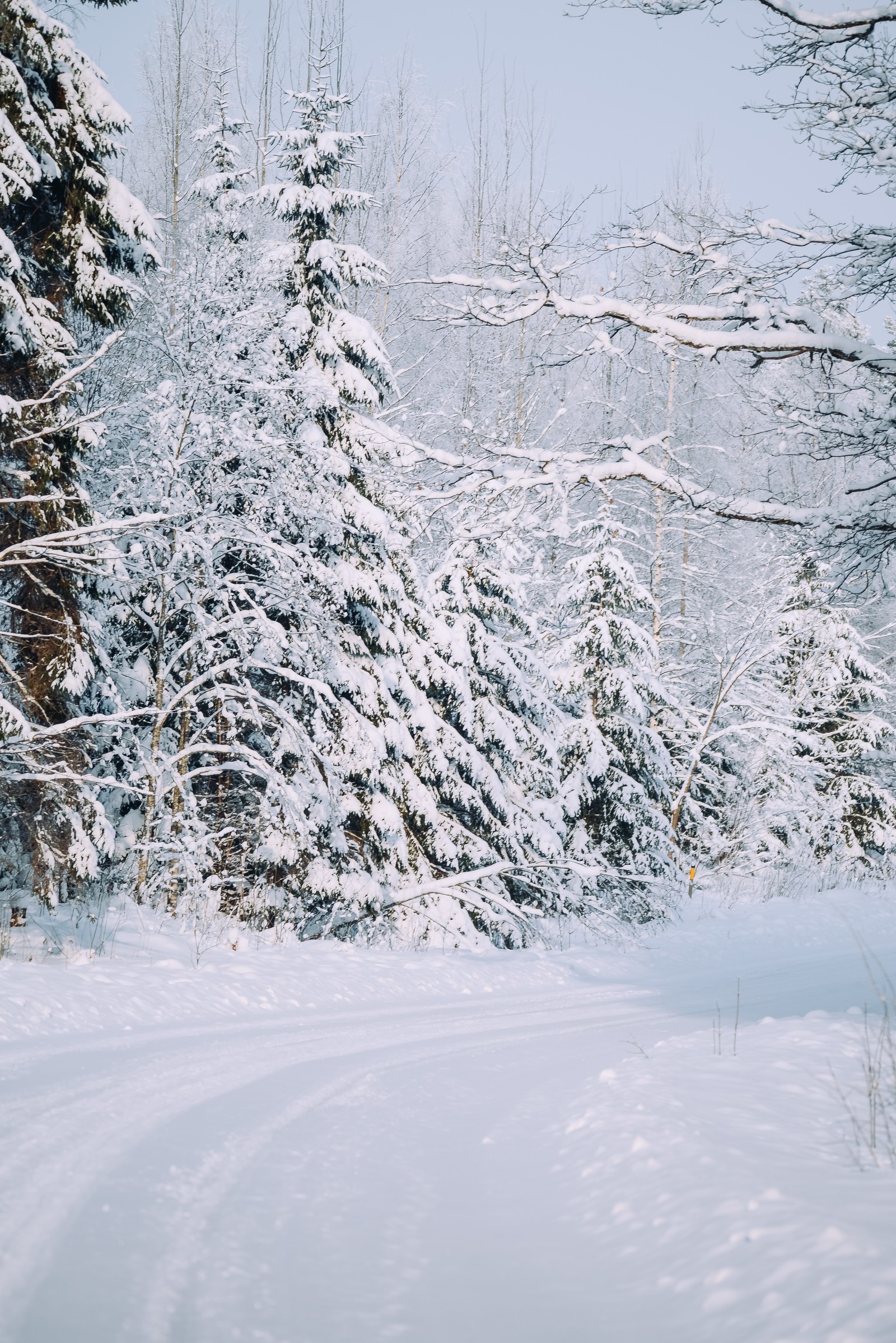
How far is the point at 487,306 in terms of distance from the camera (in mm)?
6988

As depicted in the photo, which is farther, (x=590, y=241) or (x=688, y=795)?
(x=688, y=795)

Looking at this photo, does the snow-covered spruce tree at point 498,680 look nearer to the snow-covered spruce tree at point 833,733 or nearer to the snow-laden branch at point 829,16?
the snow-laden branch at point 829,16

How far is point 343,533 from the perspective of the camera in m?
12.1

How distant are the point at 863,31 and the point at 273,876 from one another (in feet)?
34.0

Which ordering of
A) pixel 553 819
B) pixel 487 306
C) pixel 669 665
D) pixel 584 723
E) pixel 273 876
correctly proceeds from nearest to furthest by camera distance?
pixel 487 306 → pixel 273 876 → pixel 553 819 → pixel 584 723 → pixel 669 665

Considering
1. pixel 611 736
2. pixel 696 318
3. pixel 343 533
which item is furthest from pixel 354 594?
pixel 696 318

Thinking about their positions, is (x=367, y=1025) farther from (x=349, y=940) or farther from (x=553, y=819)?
(x=553, y=819)

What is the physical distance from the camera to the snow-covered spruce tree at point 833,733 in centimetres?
2295

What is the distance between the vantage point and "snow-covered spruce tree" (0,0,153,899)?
8.35 m

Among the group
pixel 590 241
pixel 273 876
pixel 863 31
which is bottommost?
pixel 273 876

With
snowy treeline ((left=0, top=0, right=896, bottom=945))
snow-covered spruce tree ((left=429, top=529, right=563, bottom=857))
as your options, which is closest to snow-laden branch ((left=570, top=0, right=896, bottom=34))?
snowy treeline ((left=0, top=0, right=896, bottom=945))

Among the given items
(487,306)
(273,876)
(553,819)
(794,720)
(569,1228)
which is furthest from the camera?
(794,720)

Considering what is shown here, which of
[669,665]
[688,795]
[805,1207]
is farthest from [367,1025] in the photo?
[669,665]

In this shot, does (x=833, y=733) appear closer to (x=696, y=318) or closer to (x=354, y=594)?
(x=354, y=594)
